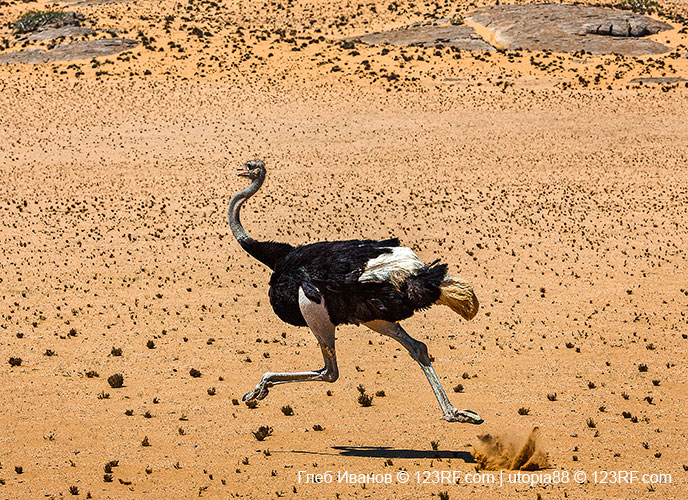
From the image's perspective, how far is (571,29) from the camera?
206 feet

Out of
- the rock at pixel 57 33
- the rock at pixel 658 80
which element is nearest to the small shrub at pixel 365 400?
the rock at pixel 658 80

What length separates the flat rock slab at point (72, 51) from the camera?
57062 millimetres

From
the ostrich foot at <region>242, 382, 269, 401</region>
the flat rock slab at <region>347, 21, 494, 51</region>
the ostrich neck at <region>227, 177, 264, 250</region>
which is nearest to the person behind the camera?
the ostrich foot at <region>242, 382, 269, 401</region>

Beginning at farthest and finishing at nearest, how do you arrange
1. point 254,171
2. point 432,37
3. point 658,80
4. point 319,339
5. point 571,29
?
1. point 571,29
2. point 432,37
3. point 658,80
4. point 254,171
5. point 319,339

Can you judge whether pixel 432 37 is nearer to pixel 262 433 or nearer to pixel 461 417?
pixel 262 433

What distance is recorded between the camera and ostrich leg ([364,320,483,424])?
1014 cm

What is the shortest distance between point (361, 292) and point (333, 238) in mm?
17180

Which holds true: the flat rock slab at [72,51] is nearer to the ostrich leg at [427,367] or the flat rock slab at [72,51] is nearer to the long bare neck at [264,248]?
the long bare neck at [264,248]

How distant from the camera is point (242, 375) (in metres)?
15.2

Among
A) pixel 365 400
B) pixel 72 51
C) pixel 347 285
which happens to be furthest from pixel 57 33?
pixel 347 285

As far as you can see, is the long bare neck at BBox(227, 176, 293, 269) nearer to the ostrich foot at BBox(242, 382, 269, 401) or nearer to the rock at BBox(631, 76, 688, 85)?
the ostrich foot at BBox(242, 382, 269, 401)

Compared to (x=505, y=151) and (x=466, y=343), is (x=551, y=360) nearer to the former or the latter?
(x=466, y=343)

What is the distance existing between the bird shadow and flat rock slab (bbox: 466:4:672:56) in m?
53.0

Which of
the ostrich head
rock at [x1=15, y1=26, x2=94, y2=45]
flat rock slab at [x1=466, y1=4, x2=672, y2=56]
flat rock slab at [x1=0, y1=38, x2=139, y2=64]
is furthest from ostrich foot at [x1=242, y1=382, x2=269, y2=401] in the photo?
rock at [x1=15, y1=26, x2=94, y2=45]
